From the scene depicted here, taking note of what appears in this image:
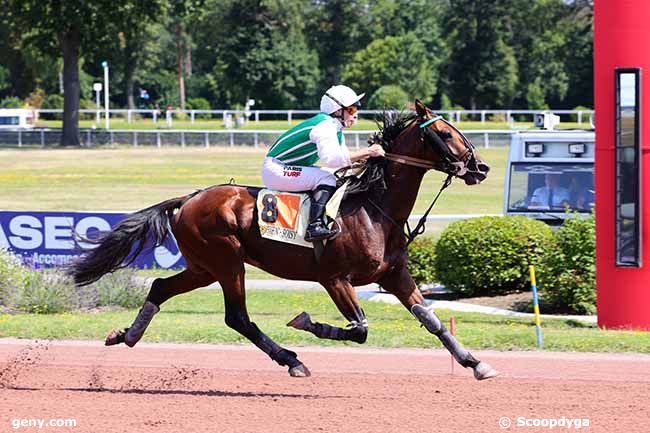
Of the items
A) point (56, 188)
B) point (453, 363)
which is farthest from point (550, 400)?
point (56, 188)

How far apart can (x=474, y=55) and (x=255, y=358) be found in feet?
192

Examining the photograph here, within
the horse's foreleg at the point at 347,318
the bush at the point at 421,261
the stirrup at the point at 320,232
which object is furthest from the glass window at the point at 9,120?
the horse's foreleg at the point at 347,318

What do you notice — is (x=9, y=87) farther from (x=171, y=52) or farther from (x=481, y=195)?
(x=481, y=195)

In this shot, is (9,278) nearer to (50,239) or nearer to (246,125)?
(50,239)

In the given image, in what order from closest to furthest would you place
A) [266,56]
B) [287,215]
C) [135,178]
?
[287,215], [135,178], [266,56]

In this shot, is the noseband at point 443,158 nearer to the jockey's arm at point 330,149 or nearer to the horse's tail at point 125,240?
the jockey's arm at point 330,149

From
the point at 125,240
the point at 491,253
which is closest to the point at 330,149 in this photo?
the point at 125,240

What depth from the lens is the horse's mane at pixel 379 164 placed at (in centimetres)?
864

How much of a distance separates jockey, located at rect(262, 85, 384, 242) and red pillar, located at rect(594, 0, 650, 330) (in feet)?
14.7

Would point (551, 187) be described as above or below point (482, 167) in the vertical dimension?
below

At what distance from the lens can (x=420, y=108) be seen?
8.52 meters

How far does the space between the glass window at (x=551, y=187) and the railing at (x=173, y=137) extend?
2512cm

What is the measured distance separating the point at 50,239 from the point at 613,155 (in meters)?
9.82

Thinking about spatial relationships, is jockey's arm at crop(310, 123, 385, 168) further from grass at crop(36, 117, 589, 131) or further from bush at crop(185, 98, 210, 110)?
bush at crop(185, 98, 210, 110)
